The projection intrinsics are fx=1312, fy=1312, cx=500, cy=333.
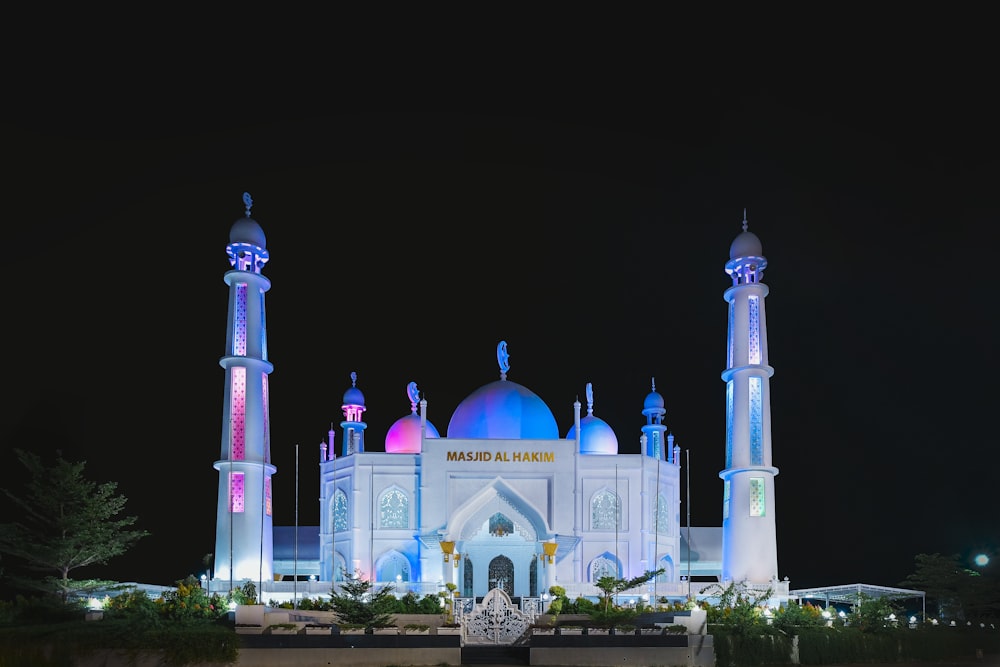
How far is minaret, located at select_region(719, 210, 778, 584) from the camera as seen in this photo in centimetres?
5066

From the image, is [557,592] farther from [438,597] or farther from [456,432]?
[456,432]

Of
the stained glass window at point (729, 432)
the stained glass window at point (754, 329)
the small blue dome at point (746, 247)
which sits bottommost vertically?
the stained glass window at point (729, 432)

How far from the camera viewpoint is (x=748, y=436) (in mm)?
52031

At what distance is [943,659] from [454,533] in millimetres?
19237

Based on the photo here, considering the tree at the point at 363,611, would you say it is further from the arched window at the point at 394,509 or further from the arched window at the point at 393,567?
the arched window at the point at 394,509

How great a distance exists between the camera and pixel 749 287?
176 ft

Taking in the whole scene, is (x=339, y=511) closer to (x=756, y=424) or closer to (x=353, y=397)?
(x=353, y=397)

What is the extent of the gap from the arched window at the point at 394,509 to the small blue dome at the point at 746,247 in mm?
17008

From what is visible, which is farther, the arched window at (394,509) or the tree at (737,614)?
the arched window at (394,509)

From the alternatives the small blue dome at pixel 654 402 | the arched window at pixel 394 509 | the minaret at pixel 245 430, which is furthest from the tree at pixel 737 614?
the small blue dome at pixel 654 402

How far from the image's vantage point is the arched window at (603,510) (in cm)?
5344

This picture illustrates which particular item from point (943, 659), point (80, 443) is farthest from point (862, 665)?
point (80, 443)

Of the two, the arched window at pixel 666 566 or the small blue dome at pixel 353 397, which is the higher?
the small blue dome at pixel 353 397

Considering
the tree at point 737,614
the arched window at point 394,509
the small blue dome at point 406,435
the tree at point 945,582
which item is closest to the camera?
the tree at point 737,614
